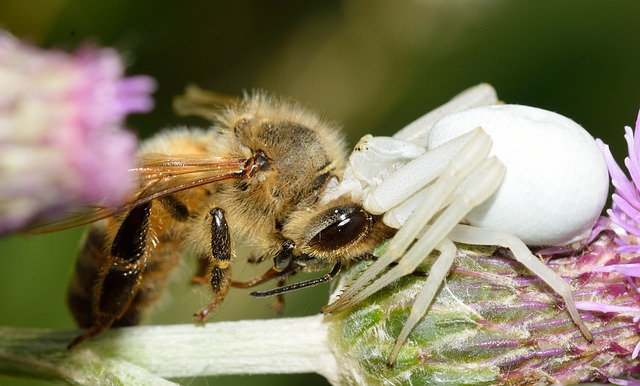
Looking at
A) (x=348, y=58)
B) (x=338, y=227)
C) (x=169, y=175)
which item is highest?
(x=348, y=58)

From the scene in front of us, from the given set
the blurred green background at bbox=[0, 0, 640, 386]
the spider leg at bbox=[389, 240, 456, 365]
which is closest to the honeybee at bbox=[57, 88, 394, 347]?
the spider leg at bbox=[389, 240, 456, 365]

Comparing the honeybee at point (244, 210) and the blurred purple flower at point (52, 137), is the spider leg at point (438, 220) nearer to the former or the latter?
the honeybee at point (244, 210)

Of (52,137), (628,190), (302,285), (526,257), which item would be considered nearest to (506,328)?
(526,257)

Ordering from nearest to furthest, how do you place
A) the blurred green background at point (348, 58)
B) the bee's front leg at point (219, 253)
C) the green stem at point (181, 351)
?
the bee's front leg at point (219, 253) → the green stem at point (181, 351) → the blurred green background at point (348, 58)

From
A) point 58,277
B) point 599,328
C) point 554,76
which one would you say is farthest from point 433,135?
point 58,277

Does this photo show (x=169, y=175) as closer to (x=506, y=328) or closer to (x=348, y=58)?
(x=506, y=328)

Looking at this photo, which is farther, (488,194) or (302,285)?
(302,285)

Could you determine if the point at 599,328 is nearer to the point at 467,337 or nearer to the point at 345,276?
the point at 467,337

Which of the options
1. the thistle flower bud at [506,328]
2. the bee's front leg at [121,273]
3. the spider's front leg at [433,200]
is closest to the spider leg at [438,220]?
the spider's front leg at [433,200]
